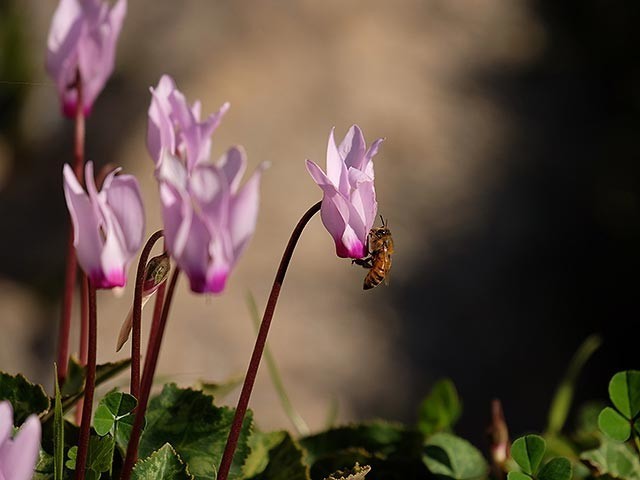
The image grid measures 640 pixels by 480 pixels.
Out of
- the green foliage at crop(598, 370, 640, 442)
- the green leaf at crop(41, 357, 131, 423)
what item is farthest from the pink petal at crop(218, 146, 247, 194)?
the green foliage at crop(598, 370, 640, 442)

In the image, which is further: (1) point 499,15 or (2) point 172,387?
(1) point 499,15

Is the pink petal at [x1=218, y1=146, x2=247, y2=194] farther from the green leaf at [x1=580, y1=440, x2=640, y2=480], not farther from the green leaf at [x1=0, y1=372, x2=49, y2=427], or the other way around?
the green leaf at [x1=580, y1=440, x2=640, y2=480]

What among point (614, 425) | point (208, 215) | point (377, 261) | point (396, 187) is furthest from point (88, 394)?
point (396, 187)

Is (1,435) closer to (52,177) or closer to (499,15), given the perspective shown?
(52,177)

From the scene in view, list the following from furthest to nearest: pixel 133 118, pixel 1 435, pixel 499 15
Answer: pixel 499 15, pixel 133 118, pixel 1 435

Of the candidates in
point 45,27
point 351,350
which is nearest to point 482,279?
point 351,350
